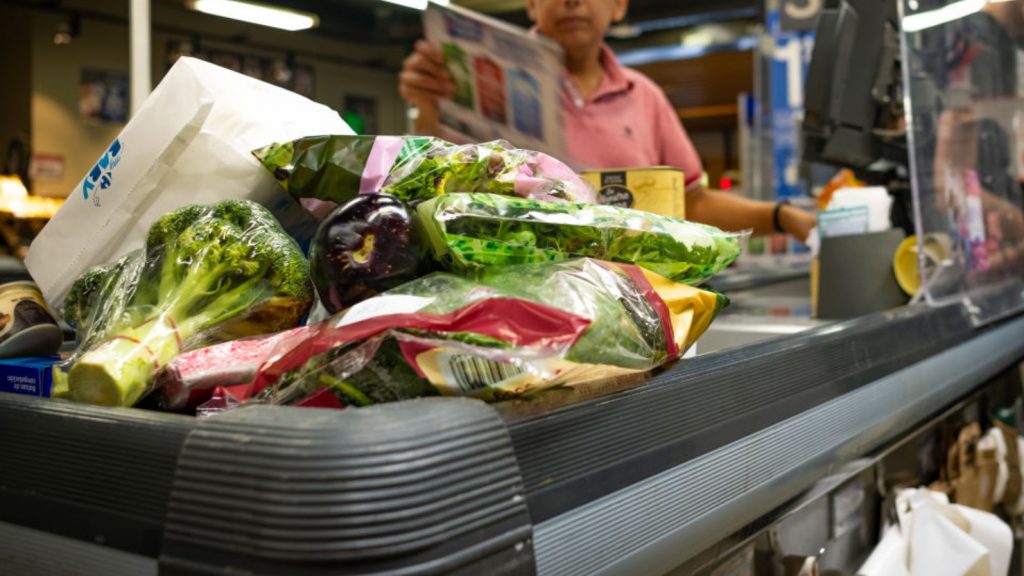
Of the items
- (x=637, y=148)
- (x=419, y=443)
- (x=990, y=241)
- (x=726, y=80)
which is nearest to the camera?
(x=419, y=443)

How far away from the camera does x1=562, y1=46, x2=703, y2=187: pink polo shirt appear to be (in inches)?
98.3

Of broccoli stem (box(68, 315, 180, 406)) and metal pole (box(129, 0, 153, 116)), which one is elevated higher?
metal pole (box(129, 0, 153, 116))

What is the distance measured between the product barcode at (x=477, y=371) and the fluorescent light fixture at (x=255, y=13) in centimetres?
803

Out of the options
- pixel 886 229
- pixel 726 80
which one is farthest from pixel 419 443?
pixel 726 80

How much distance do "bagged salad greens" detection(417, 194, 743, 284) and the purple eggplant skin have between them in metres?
0.03

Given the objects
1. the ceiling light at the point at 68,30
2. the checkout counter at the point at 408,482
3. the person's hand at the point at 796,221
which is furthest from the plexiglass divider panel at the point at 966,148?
the ceiling light at the point at 68,30

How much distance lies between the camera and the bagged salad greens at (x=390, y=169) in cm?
82

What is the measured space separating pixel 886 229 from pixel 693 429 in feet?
4.09

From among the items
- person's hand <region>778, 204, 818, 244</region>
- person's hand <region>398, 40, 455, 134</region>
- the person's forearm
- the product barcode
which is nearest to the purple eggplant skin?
the product barcode

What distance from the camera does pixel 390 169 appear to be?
833mm

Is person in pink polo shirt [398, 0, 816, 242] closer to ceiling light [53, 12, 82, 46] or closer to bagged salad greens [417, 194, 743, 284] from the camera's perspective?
bagged salad greens [417, 194, 743, 284]

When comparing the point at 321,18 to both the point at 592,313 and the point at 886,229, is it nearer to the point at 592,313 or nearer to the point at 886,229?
the point at 886,229

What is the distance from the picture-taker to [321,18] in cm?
920

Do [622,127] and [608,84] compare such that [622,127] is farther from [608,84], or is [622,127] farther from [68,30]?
[68,30]
